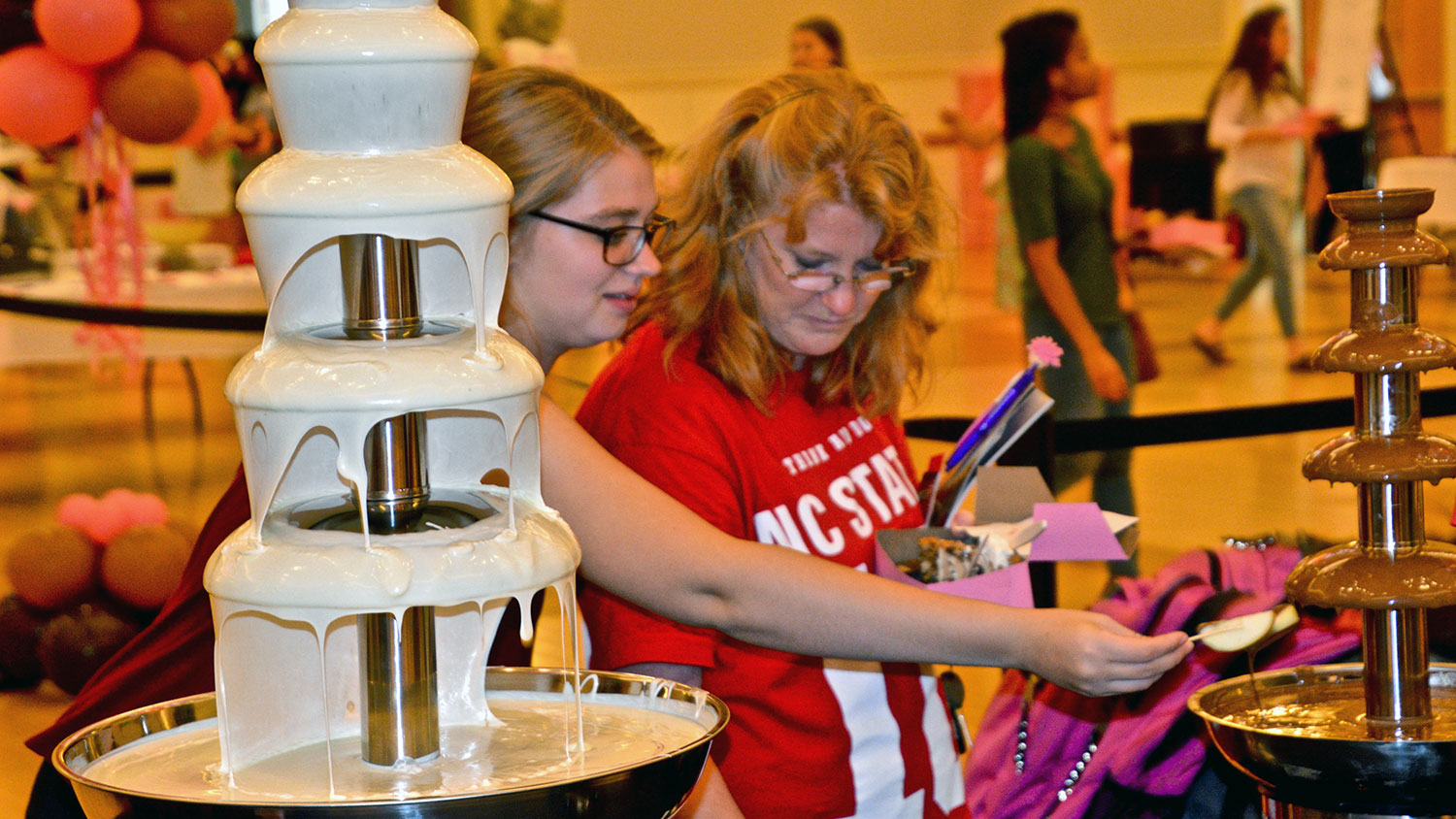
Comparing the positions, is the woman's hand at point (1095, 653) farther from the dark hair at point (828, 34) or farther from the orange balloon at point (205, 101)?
the dark hair at point (828, 34)

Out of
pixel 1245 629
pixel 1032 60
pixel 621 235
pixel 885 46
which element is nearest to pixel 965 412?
pixel 1032 60

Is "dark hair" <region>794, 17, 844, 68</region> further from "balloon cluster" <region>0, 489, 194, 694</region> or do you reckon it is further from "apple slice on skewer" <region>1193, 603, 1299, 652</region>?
"apple slice on skewer" <region>1193, 603, 1299, 652</region>

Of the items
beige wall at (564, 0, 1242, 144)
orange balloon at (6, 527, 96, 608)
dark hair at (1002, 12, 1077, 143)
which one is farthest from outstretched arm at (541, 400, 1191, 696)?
beige wall at (564, 0, 1242, 144)

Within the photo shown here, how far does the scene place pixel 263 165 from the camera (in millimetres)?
1022

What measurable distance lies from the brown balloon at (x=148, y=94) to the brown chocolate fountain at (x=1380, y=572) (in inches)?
151

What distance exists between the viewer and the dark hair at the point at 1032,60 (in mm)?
4387

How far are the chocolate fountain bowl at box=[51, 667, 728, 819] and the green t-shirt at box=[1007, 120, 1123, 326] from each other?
3.51 m

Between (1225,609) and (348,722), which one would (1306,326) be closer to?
(1225,609)

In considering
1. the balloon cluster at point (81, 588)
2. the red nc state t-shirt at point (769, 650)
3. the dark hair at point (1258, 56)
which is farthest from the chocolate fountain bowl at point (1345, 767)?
the dark hair at point (1258, 56)

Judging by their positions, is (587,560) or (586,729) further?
(587,560)

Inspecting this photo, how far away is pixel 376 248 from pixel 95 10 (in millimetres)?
3546

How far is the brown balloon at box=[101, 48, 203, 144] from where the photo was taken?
14.6ft

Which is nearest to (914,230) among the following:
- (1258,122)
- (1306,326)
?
(1258,122)

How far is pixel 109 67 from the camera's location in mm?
4504
